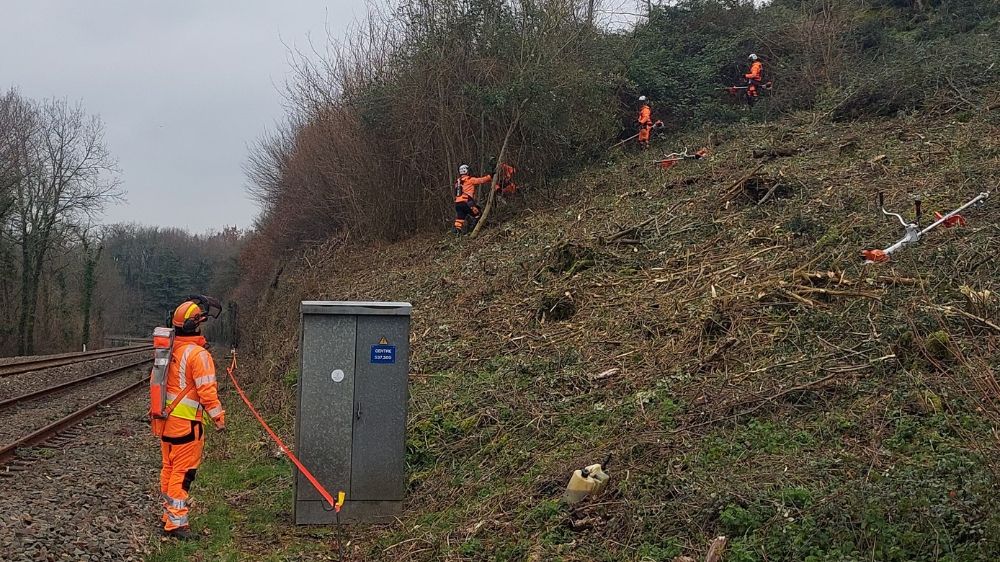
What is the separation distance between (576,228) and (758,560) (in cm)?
1101

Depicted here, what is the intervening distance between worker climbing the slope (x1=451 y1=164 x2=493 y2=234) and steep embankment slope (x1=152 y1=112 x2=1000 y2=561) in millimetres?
3709

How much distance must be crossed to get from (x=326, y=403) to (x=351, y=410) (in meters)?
0.23

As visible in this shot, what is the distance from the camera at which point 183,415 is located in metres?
6.51

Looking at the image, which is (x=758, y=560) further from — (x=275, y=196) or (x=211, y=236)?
(x=211, y=236)

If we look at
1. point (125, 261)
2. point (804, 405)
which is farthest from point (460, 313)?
point (125, 261)

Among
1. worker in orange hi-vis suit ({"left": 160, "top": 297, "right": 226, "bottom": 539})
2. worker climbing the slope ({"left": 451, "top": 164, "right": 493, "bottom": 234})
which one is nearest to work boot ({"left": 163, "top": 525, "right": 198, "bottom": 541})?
worker in orange hi-vis suit ({"left": 160, "top": 297, "right": 226, "bottom": 539})

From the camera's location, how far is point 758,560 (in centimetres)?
425

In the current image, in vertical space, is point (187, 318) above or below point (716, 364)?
above

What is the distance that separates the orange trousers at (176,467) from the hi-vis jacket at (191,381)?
0.11 meters

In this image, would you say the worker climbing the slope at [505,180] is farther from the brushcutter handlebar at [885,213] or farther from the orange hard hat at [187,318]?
the orange hard hat at [187,318]

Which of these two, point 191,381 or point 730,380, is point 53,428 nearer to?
point 191,381

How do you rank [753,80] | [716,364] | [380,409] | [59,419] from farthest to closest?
[753,80] < [59,419] < [716,364] < [380,409]

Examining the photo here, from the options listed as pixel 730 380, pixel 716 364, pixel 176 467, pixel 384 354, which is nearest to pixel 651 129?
pixel 716 364

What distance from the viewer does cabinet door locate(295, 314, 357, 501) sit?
6832mm
